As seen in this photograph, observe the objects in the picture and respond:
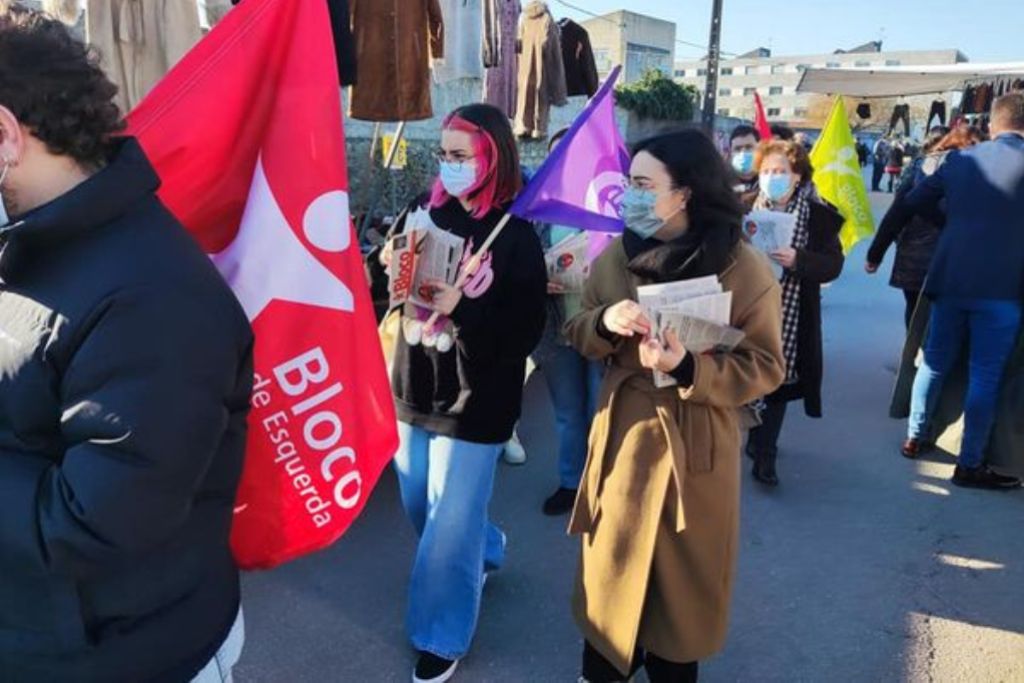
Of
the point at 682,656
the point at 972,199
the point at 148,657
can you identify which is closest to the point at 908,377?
the point at 972,199

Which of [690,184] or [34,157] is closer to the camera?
[34,157]

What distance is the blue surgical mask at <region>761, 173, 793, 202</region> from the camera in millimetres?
4062

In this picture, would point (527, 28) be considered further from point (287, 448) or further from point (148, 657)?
point (148, 657)

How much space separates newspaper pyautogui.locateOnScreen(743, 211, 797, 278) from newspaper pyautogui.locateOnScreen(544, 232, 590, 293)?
820 millimetres

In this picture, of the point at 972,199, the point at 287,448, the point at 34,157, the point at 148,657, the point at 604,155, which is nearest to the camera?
the point at 34,157

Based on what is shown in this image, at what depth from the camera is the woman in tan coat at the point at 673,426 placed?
2.20 metres

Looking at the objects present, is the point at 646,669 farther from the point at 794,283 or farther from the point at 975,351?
the point at 975,351

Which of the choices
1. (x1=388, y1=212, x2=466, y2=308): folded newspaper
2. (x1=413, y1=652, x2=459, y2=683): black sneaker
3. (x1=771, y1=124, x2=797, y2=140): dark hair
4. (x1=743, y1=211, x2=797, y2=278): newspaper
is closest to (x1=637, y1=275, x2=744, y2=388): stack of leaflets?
(x1=388, y1=212, x2=466, y2=308): folded newspaper

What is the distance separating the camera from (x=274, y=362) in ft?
5.90

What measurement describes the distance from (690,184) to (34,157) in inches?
63.6

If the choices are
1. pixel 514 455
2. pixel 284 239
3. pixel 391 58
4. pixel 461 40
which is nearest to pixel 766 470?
pixel 514 455

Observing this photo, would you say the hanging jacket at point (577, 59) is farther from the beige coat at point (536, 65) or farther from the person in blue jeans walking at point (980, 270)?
the person in blue jeans walking at point (980, 270)

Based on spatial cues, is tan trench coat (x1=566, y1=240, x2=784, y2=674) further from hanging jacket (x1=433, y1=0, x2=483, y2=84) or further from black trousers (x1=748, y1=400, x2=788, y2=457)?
hanging jacket (x1=433, y1=0, x2=483, y2=84)

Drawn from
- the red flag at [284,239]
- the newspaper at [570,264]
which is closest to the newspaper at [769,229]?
the newspaper at [570,264]
